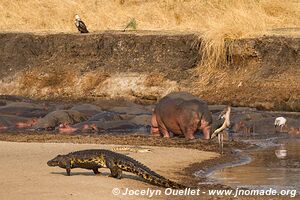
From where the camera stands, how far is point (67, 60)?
106ft

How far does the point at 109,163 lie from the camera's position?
496 inches

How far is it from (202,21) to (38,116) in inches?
463

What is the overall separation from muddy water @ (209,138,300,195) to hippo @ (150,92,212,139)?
7.48ft

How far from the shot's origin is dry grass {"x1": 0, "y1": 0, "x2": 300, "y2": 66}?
3317 centimetres

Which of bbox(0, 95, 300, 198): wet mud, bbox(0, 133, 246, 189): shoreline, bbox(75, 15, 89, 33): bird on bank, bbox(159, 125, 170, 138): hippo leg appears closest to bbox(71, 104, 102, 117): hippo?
bbox(0, 95, 300, 198): wet mud

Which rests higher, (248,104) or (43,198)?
(43,198)

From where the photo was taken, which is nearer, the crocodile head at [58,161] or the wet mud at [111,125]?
the crocodile head at [58,161]

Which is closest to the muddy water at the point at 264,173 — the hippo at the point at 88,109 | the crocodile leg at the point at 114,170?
the crocodile leg at the point at 114,170

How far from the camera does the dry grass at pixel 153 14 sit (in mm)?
33169

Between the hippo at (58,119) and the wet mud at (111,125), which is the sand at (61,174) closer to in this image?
the wet mud at (111,125)

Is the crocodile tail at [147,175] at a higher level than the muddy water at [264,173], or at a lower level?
higher

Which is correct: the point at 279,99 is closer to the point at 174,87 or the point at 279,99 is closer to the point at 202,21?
the point at 174,87

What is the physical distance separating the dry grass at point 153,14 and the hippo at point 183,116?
9354 mm

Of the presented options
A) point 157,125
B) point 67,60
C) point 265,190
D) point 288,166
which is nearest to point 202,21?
point 67,60
